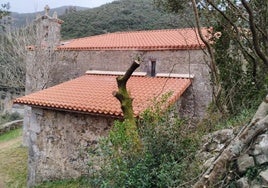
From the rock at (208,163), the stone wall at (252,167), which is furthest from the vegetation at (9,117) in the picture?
the stone wall at (252,167)

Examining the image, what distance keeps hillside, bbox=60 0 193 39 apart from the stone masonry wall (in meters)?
14.8

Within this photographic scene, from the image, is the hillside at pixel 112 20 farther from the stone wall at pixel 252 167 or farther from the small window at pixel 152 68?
the stone wall at pixel 252 167

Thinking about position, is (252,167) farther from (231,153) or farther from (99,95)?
(99,95)

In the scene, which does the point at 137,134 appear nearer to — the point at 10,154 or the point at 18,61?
the point at 10,154

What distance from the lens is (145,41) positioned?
13570 millimetres

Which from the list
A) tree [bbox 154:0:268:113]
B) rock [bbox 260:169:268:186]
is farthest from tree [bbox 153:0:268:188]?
rock [bbox 260:169:268:186]

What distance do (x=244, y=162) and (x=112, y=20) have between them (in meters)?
29.6

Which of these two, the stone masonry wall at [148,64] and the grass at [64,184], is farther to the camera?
the stone masonry wall at [148,64]

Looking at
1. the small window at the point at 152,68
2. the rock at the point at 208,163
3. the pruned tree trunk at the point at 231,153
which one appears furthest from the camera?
the small window at the point at 152,68

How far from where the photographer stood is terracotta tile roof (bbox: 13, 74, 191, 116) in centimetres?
902

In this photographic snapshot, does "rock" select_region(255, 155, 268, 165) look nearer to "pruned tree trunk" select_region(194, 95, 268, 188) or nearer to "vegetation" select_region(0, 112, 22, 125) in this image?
"pruned tree trunk" select_region(194, 95, 268, 188)

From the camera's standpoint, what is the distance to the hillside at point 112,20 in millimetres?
30802

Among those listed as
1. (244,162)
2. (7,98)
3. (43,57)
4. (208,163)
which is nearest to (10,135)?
(43,57)

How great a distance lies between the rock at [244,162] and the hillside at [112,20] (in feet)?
80.6
